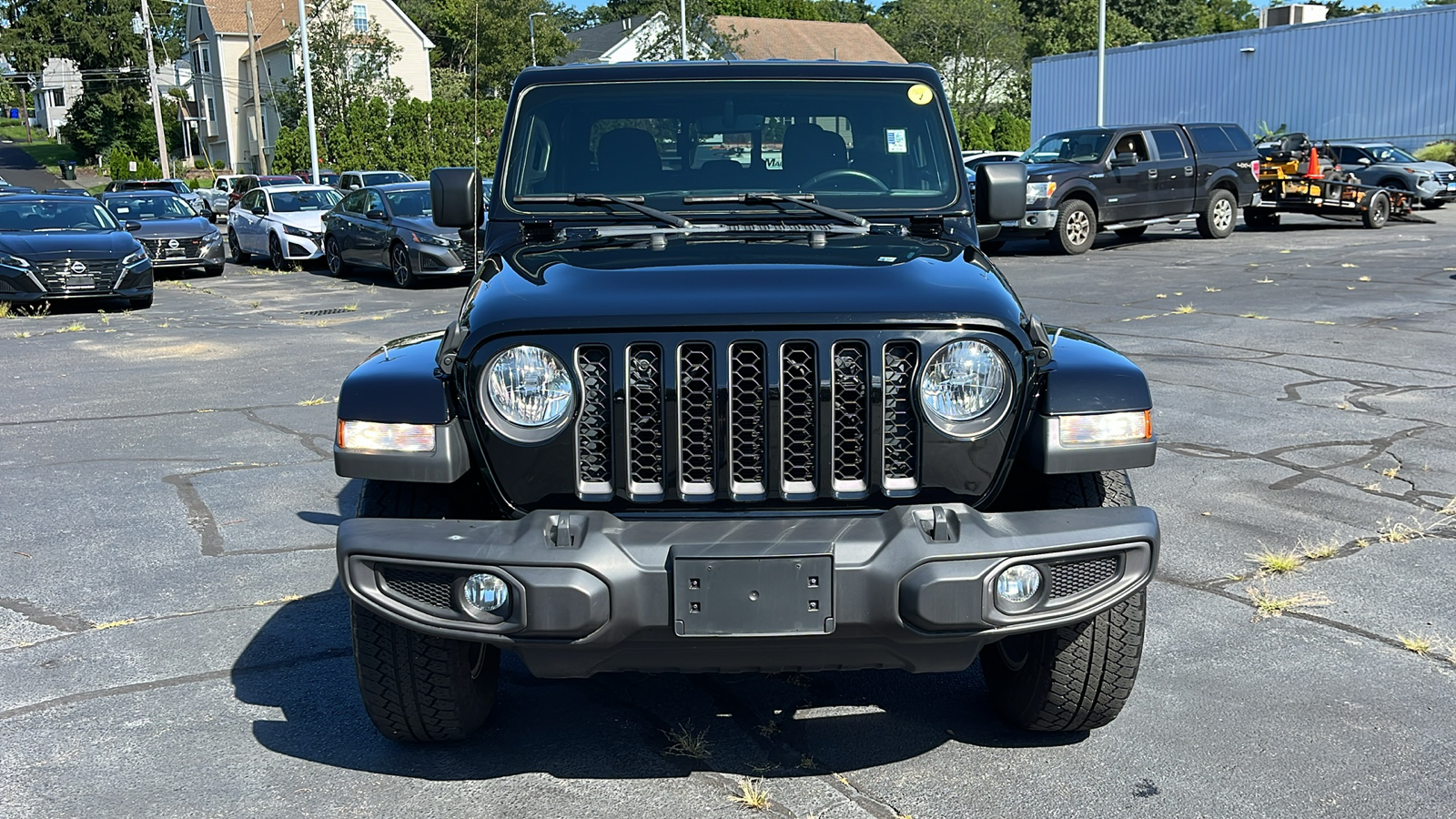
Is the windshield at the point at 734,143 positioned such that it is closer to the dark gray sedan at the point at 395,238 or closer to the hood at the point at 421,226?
the dark gray sedan at the point at 395,238

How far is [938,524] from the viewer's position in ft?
9.62

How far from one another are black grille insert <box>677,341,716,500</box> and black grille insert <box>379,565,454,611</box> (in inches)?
23.8

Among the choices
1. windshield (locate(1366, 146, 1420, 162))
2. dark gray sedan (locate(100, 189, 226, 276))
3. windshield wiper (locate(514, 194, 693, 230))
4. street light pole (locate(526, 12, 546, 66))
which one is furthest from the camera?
street light pole (locate(526, 12, 546, 66))

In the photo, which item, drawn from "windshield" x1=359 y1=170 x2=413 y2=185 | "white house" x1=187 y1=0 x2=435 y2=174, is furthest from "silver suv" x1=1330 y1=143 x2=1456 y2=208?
"white house" x1=187 y1=0 x2=435 y2=174

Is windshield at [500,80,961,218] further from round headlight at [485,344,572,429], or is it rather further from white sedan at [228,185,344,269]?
white sedan at [228,185,344,269]

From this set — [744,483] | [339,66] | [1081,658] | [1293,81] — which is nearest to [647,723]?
[744,483]

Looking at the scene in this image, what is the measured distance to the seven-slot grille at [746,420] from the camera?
10.1ft

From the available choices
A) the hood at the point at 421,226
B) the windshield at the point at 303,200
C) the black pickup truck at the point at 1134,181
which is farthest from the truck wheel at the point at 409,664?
the windshield at the point at 303,200

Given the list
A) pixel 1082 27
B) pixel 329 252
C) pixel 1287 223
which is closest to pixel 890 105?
pixel 329 252

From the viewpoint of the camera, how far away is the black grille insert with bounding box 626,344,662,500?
3090 millimetres

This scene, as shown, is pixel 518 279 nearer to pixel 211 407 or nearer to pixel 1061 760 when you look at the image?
pixel 1061 760

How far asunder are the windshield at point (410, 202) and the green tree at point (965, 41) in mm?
46921

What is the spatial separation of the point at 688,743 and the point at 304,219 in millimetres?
20635

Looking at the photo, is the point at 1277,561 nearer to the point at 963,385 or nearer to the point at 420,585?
the point at 963,385
